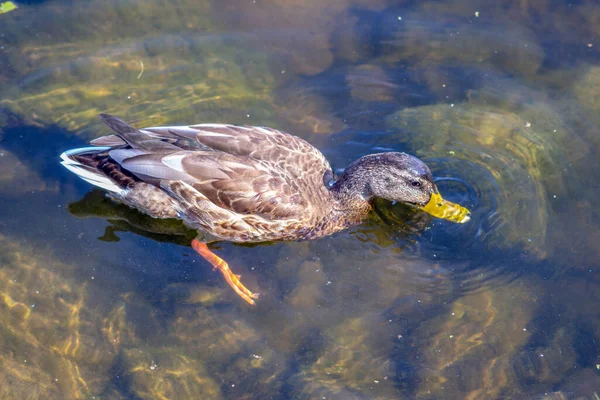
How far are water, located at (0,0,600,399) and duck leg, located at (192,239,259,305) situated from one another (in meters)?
0.13

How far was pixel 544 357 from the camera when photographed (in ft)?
17.6

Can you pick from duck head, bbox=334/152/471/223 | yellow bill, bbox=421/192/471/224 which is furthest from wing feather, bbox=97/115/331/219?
yellow bill, bbox=421/192/471/224

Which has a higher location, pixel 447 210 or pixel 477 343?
pixel 447 210

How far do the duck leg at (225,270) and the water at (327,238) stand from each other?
13cm

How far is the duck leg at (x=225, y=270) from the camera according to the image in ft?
19.2

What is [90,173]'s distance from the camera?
245 inches

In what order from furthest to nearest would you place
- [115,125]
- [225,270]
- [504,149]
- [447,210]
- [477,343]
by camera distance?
[504,149] < [447,210] < [225,270] < [115,125] < [477,343]

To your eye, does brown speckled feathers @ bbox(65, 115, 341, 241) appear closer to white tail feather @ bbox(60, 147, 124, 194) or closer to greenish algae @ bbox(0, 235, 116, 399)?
white tail feather @ bbox(60, 147, 124, 194)

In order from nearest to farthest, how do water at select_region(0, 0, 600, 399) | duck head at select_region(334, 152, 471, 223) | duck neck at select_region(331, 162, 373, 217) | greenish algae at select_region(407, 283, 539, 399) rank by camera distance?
greenish algae at select_region(407, 283, 539, 399), water at select_region(0, 0, 600, 399), duck head at select_region(334, 152, 471, 223), duck neck at select_region(331, 162, 373, 217)

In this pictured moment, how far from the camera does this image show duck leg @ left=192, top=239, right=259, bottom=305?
231 inches

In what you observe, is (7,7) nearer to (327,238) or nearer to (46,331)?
(46,331)

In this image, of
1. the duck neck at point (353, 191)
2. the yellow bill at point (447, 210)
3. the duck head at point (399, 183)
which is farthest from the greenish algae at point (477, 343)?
the duck neck at point (353, 191)

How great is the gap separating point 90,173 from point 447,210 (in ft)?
11.4

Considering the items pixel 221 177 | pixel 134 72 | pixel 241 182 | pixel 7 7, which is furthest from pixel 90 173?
pixel 7 7
